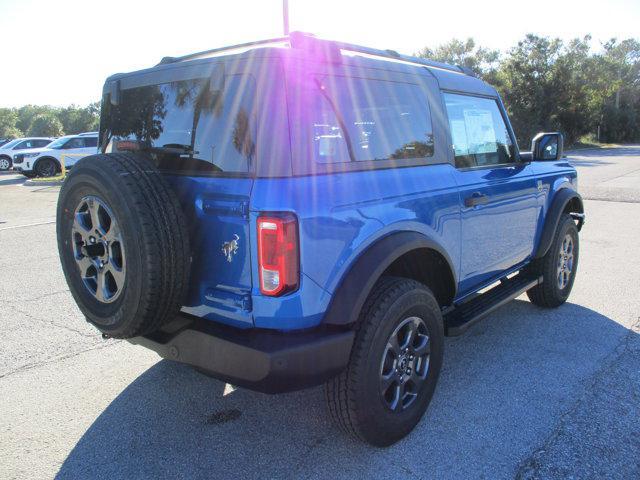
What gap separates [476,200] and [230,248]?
1.73 m

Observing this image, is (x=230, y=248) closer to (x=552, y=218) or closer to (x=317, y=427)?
(x=317, y=427)

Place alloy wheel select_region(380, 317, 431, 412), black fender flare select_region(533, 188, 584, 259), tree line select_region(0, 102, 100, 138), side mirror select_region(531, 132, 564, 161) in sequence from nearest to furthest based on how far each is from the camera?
alloy wheel select_region(380, 317, 431, 412), side mirror select_region(531, 132, 564, 161), black fender flare select_region(533, 188, 584, 259), tree line select_region(0, 102, 100, 138)

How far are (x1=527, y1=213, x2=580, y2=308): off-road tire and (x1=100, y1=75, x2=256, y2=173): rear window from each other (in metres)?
3.19

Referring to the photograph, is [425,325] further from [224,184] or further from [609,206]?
[609,206]

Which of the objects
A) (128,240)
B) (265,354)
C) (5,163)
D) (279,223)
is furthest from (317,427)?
(5,163)

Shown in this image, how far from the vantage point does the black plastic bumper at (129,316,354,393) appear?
7.20 ft

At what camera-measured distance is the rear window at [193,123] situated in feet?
7.68

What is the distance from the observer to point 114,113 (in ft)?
10.4

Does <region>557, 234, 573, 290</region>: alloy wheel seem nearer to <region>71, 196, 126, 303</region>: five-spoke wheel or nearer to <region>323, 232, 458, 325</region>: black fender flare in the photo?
<region>323, 232, 458, 325</region>: black fender flare

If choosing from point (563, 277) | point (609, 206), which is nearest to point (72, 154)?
point (609, 206)

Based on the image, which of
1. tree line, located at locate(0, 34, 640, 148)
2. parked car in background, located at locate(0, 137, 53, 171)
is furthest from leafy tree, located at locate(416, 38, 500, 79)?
parked car in background, located at locate(0, 137, 53, 171)

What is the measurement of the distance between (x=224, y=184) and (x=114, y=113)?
4.20 ft

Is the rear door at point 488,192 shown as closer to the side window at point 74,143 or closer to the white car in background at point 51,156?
the white car in background at point 51,156

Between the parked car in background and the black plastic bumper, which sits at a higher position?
the parked car in background
